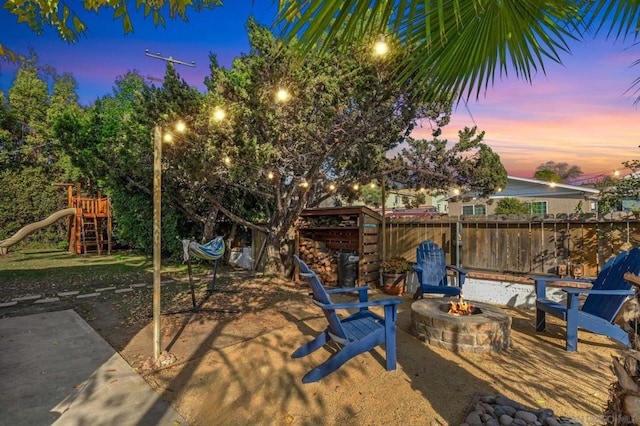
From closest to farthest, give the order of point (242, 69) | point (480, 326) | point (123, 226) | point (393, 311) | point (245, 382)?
point (245, 382) < point (393, 311) < point (480, 326) < point (242, 69) < point (123, 226)

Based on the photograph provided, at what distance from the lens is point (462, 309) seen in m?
3.96

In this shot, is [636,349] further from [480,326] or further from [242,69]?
[242,69]

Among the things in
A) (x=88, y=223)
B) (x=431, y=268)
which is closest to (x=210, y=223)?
(x=431, y=268)

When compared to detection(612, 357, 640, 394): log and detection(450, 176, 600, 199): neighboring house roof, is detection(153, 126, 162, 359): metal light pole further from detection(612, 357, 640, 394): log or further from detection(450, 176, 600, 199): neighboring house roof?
detection(450, 176, 600, 199): neighboring house roof

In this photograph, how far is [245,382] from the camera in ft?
9.84

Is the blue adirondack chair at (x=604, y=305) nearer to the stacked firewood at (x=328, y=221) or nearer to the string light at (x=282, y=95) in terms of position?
the stacked firewood at (x=328, y=221)

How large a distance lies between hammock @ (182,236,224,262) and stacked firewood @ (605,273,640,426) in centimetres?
480

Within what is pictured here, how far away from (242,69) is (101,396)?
5212 millimetres

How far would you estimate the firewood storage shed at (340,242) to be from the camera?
6988 mm

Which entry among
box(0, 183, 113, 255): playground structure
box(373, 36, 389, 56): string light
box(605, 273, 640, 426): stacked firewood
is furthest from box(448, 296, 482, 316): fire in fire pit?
box(0, 183, 113, 255): playground structure

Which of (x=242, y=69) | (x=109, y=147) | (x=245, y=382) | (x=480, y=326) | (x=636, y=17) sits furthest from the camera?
(x=109, y=147)

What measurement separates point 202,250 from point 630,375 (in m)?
4.89

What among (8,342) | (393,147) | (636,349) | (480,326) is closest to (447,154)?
(393,147)

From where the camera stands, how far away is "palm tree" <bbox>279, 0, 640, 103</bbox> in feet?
5.07
